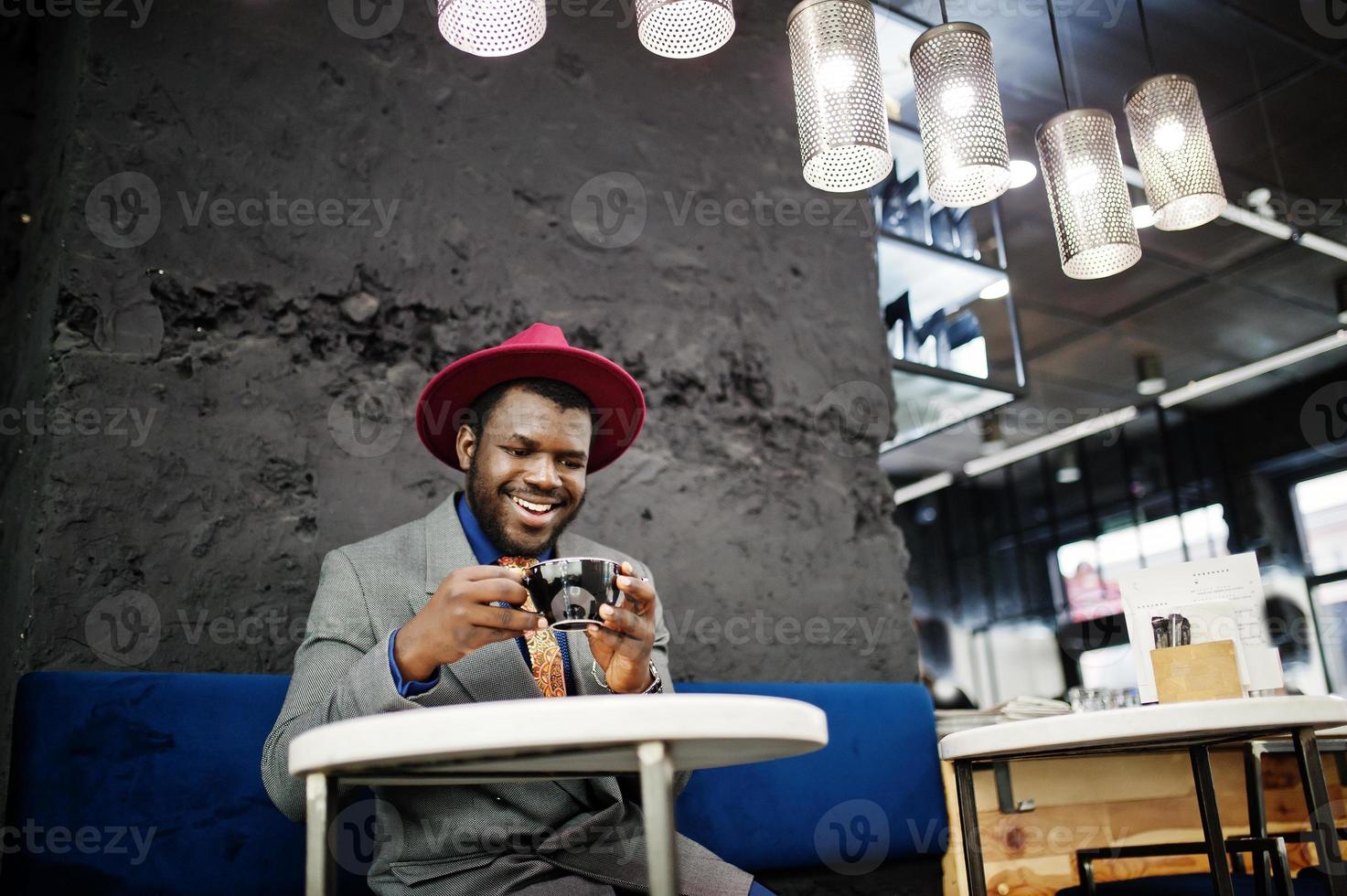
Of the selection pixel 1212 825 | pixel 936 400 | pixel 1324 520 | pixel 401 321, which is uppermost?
pixel 1324 520

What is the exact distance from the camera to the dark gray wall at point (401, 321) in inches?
82.6

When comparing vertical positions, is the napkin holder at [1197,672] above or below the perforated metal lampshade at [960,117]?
below

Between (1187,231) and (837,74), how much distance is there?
4.72 metres

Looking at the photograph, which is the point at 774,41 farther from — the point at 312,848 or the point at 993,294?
the point at 312,848

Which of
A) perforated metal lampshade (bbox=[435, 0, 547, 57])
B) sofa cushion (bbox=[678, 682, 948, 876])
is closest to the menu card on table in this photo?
sofa cushion (bbox=[678, 682, 948, 876])

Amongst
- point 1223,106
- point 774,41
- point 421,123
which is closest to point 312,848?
point 421,123

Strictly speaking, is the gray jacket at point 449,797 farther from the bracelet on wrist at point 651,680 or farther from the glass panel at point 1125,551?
Result: the glass panel at point 1125,551

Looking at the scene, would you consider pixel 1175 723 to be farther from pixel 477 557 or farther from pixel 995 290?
pixel 995 290

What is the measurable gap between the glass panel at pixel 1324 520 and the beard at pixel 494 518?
8202 mm

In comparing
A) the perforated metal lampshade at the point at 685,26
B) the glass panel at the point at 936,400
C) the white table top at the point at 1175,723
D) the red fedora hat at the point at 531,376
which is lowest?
the white table top at the point at 1175,723

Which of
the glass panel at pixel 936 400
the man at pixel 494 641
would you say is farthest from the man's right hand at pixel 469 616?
the glass panel at pixel 936 400

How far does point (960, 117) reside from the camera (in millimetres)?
1996

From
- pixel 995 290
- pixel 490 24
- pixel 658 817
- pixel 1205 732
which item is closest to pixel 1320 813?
pixel 1205 732

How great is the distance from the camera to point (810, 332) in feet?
10.1
